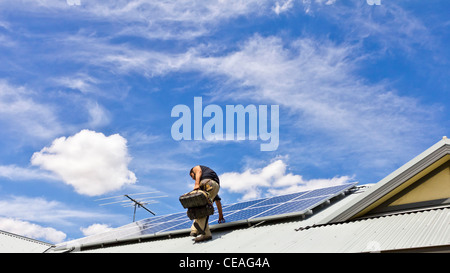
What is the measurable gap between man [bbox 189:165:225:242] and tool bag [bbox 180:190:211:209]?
11.1 inches

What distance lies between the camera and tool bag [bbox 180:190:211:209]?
29.1 ft

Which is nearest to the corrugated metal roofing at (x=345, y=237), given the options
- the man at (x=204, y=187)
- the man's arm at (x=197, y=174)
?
the man at (x=204, y=187)

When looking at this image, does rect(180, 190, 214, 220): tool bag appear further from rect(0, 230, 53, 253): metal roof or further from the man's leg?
rect(0, 230, 53, 253): metal roof

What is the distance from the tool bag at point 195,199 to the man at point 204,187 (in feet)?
0.92

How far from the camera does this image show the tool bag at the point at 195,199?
8.86 m

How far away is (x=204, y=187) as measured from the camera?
943 cm

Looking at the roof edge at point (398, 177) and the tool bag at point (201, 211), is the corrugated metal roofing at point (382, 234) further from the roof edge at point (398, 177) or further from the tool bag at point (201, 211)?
the tool bag at point (201, 211)

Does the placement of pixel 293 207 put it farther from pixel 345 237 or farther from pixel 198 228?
pixel 345 237

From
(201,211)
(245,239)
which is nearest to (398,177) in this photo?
(245,239)

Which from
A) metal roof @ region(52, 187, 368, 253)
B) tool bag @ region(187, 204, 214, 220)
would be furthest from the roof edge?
tool bag @ region(187, 204, 214, 220)
